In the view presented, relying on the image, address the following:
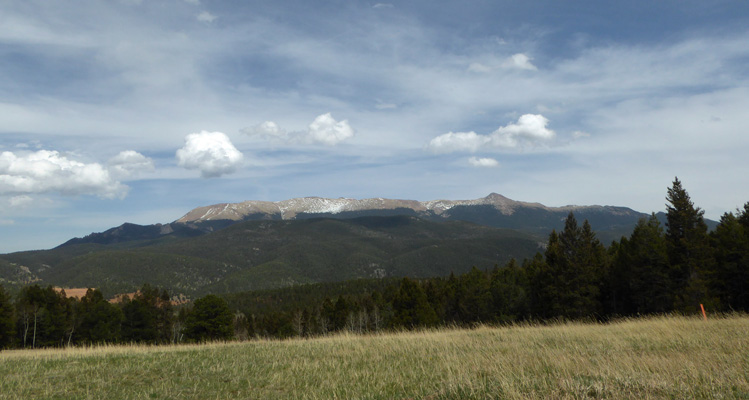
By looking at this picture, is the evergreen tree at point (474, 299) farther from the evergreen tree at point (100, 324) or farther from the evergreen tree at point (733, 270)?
the evergreen tree at point (100, 324)

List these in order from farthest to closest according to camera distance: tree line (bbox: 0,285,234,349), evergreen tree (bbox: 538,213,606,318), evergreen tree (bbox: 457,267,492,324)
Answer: evergreen tree (bbox: 457,267,492,324), tree line (bbox: 0,285,234,349), evergreen tree (bbox: 538,213,606,318)

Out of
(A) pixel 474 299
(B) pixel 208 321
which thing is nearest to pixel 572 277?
(A) pixel 474 299

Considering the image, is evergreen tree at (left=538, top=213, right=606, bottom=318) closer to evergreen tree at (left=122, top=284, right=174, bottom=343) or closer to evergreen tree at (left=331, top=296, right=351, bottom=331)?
evergreen tree at (left=331, top=296, right=351, bottom=331)

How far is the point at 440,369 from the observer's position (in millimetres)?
9406

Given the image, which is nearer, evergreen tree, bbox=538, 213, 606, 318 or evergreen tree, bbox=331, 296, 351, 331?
evergreen tree, bbox=538, 213, 606, 318

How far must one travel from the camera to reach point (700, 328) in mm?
12922

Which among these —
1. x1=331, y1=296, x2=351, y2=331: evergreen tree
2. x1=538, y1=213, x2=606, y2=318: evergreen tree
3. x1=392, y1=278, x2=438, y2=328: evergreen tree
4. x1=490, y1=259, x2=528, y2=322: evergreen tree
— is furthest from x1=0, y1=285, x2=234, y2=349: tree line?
x1=538, y1=213, x2=606, y2=318: evergreen tree

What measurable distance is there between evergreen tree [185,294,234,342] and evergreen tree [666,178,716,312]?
164 ft

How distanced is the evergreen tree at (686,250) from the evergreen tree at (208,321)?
164ft

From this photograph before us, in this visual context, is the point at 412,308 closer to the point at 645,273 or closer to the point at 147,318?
the point at 645,273

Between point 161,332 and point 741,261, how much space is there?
3134 inches

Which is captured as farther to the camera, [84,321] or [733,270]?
[84,321]

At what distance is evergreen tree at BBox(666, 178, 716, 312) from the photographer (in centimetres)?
3356

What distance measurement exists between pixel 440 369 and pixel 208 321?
49.5 meters
